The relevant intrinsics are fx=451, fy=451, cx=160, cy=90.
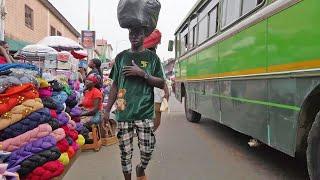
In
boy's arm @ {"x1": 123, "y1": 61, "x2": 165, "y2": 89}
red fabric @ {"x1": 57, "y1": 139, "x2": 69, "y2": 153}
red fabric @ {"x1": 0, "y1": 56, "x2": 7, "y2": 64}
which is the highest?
red fabric @ {"x1": 0, "y1": 56, "x2": 7, "y2": 64}

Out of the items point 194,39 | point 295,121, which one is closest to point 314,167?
point 295,121

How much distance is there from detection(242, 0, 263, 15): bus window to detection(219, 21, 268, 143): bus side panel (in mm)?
302

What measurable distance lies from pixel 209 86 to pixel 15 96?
16.0 ft

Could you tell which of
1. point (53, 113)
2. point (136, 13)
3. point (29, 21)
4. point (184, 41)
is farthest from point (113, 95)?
point (29, 21)

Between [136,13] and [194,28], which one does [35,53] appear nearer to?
[194,28]

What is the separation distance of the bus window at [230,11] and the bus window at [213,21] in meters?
0.68

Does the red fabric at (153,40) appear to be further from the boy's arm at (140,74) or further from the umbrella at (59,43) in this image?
the umbrella at (59,43)

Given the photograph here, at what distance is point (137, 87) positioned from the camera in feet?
13.9

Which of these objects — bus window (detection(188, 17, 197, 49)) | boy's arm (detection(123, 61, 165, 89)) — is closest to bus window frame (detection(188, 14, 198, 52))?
bus window (detection(188, 17, 197, 49))

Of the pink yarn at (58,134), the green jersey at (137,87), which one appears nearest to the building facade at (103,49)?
the pink yarn at (58,134)

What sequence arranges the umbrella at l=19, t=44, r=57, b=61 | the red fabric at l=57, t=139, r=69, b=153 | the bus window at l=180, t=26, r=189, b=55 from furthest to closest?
the bus window at l=180, t=26, r=189, b=55 → the umbrella at l=19, t=44, r=57, b=61 → the red fabric at l=57, t=139, r=69, b=153

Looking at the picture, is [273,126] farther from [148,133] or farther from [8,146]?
[8,146]

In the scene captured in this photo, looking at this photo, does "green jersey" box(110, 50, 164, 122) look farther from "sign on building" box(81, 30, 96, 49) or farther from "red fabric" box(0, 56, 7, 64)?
"sign on building" box(81, 30, 96, 49)

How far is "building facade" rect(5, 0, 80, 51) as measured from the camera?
2003 cm
